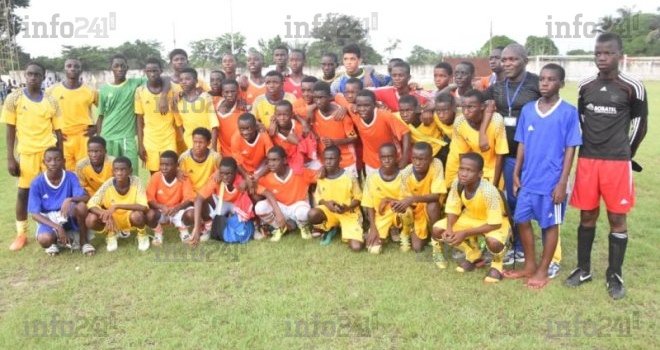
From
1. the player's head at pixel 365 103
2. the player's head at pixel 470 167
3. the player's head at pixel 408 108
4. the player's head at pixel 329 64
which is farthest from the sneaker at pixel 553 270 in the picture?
the player's head at pixel 329 64

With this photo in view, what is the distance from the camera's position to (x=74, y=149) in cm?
609

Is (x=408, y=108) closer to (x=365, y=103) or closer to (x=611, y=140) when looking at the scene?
(x=365, y=103)

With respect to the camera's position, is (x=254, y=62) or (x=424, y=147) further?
(x=254, y=62)

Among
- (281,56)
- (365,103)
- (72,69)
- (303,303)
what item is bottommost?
(303,303)

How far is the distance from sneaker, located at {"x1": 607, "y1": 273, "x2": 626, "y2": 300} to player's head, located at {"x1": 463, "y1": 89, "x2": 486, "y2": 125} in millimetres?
1707

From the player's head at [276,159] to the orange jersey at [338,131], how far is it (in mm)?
470

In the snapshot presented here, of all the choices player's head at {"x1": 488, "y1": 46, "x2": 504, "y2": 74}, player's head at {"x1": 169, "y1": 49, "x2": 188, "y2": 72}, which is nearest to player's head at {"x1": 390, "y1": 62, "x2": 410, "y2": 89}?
player's head at {"x1": 488, "y1": 46, "x2": 504, "y2": 74}

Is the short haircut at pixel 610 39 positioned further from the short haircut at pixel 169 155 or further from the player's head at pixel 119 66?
the player's head at pixel 119 66

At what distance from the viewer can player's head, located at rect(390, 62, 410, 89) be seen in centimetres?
556

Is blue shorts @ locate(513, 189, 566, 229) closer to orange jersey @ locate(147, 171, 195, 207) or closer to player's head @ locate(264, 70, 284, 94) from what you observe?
player's head @ locate(264, 70, 284, 94)

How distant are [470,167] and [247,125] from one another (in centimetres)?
247

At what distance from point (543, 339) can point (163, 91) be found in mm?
4871

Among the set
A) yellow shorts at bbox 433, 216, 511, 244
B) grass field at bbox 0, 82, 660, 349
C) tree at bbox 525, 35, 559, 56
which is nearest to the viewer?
grass field at bbox 0, 82, 660, 349

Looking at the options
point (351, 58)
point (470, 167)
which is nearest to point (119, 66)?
point (351, 58)
